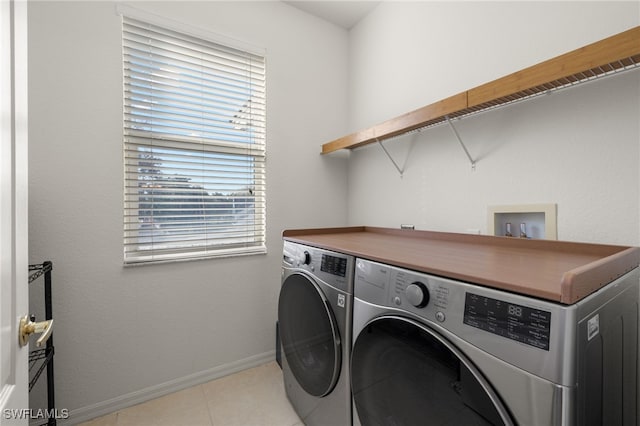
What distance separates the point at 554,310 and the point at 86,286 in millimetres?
1972

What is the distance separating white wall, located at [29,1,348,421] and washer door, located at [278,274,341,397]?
1.83ft

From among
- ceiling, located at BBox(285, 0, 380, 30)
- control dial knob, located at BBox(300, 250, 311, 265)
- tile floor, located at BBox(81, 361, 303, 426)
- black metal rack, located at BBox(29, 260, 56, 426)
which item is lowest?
tile floor, located at BBox(81, 361, 303, 426)

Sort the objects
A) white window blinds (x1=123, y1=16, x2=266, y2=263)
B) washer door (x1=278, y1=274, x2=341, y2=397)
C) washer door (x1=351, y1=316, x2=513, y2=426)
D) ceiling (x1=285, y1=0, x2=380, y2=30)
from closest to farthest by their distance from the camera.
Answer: washer door (x1=351, y1=316, x2=513, y2=426), washer door (x1=278, y1=274, x2=341, y2=397), white window blinds (x1=123, y1=16, x2=266, y2=263), ceiling (x1=285, y1=0, x2=380, y2=30)

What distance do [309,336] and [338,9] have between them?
2279 mm

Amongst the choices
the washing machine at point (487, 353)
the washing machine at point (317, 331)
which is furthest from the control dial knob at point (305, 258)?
the washing machine at point (487, 353)

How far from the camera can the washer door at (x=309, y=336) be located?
1146 mm

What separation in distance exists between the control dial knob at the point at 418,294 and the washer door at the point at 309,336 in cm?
43

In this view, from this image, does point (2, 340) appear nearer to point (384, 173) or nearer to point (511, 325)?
point (511, 325)

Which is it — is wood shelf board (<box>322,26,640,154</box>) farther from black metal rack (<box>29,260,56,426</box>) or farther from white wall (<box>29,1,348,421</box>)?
black metal rack (<box>29,260,56,426</box>)

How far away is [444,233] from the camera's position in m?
1.47

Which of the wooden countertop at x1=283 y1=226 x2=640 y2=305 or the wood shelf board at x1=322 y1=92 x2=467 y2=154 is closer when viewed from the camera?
the wooden countertop at x1=283 y1=226 x2=640 y2=305

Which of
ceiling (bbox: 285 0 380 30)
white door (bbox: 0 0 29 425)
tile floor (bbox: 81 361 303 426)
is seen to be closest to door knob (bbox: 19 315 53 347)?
white door (bbox: 0 0 29 425)

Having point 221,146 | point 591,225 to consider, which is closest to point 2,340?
point 221,146

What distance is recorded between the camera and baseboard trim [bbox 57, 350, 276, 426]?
1481 millimetres
